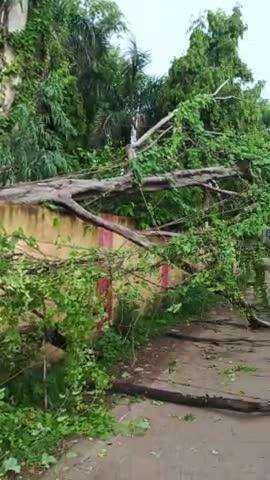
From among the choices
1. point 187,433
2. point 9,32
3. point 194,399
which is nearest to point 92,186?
point 194,399

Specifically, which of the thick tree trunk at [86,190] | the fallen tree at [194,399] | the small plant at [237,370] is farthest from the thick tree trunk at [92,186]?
the small plant at [237,370]

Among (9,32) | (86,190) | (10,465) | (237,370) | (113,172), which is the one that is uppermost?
(9,32)

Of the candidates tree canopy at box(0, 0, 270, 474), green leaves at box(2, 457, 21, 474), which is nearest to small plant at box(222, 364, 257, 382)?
tree canopy at box(0, 0, 270, 474)

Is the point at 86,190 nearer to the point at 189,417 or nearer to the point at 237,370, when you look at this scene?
the point at 189,417

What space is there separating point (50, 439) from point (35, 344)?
1.15 meters

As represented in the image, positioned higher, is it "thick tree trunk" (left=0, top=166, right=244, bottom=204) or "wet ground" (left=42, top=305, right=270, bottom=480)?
"thick tree trunk" (left=0, top=166, right=244, bottom=204)

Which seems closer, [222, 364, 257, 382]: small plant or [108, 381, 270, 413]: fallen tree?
[108, 381, 270, 413]: fallen tree

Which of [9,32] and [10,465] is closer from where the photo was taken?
[10,465]

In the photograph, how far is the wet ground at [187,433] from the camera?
4.20m

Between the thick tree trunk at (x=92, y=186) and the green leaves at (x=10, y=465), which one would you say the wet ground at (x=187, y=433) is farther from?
the thick tree trunk at (x=92, y=186)

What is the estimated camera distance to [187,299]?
37.1ft

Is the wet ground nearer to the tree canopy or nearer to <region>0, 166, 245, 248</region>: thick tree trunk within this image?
the tree canopy

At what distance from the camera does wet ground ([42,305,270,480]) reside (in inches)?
165

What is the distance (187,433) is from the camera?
504cm
